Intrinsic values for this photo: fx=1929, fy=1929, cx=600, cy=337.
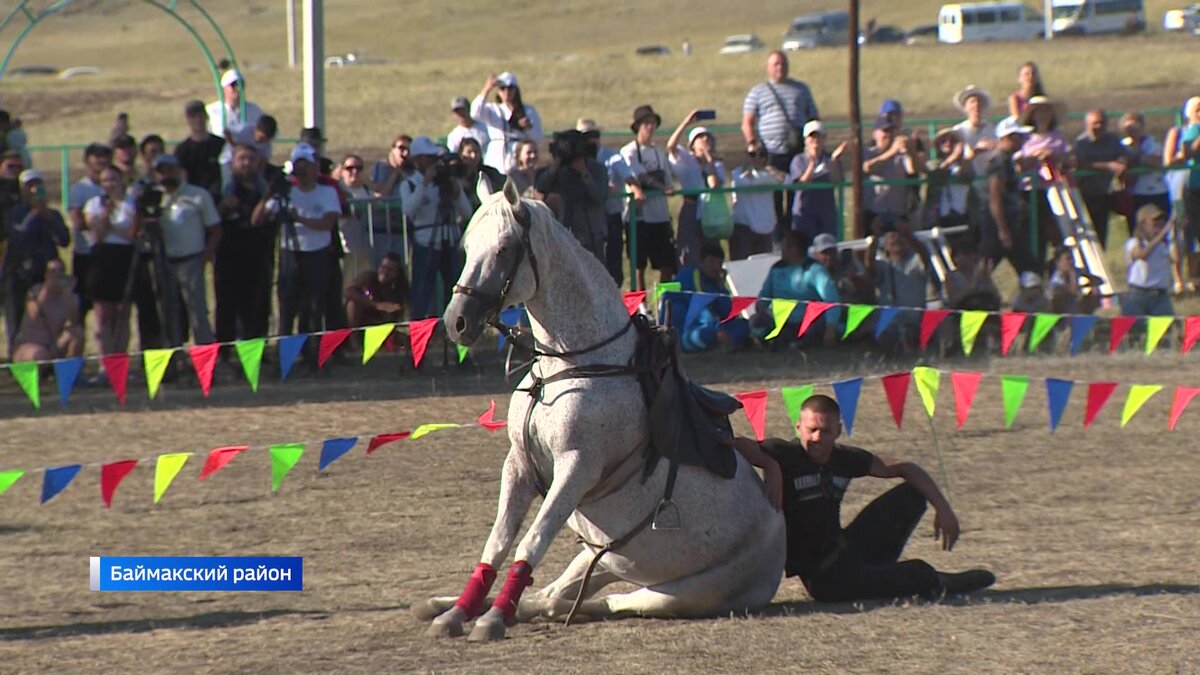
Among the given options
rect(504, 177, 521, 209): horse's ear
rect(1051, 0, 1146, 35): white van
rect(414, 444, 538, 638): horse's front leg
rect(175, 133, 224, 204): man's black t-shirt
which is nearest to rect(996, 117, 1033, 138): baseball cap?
rect(175, 133, 224, 204): man's black t-shirt

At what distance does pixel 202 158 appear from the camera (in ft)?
48.9

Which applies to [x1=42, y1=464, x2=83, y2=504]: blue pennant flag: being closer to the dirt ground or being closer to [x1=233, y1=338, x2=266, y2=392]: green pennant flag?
the dirt ground

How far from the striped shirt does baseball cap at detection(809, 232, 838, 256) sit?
5.13 feet

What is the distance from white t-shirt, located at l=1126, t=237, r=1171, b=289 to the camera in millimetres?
15820

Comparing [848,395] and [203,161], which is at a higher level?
[203,161]

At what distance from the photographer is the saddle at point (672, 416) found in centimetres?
751

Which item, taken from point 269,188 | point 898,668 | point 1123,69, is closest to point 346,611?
point 898,668

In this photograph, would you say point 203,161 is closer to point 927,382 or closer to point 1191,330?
point 927,382

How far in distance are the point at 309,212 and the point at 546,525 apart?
298 inches

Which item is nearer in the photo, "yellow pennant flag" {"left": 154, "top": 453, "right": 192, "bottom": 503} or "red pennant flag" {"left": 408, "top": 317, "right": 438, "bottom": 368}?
"yellow pennant flag" {"left": 154, "top": 453, "right": 192, "bottom": 503}

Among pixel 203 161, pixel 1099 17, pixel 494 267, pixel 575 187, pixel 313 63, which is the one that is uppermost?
pixel 1099 17

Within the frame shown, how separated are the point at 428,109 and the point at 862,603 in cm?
3908

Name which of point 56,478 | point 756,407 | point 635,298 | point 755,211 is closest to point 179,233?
point 635,298

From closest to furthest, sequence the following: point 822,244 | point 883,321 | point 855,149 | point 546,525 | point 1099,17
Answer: point 546,525
point 883,321
point 822,244
point 855,149
point 1099,17
